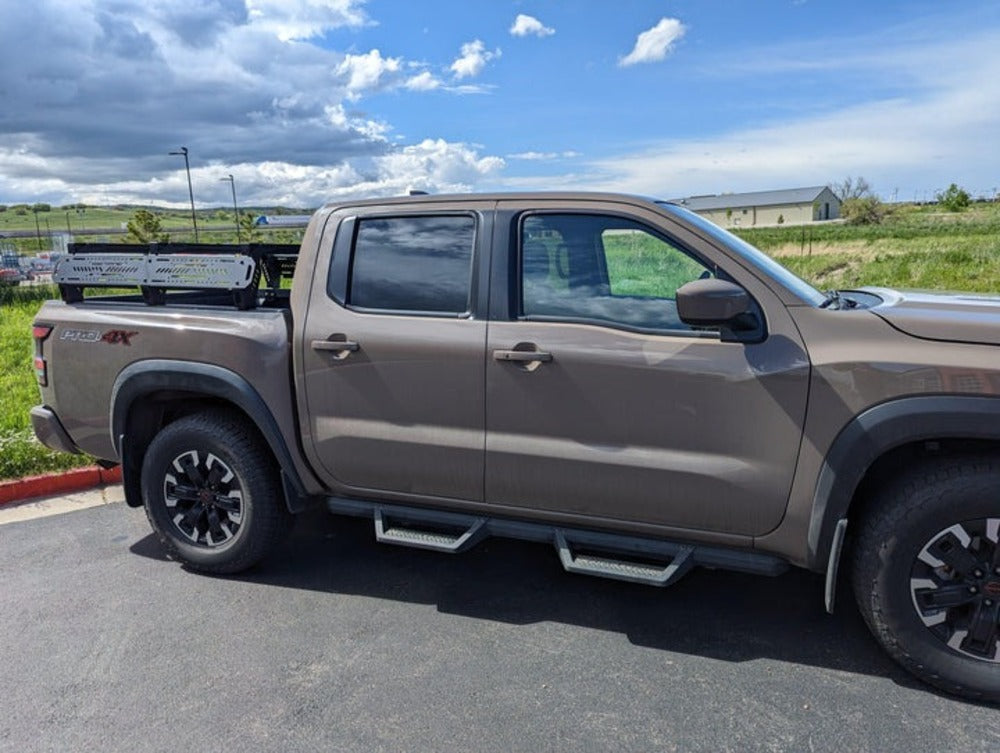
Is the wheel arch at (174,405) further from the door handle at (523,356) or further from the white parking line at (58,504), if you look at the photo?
the door handle at (523,356)

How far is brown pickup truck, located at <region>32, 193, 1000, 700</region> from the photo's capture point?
8.68ft

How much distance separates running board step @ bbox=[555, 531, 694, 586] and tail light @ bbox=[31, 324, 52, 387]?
2976 mm

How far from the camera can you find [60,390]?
155 inches

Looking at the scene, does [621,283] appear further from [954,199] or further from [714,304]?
[954,199]

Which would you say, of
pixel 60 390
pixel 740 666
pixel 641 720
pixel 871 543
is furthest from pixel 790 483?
pixel 60 390

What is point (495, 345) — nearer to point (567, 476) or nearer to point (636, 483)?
point (567, 476)

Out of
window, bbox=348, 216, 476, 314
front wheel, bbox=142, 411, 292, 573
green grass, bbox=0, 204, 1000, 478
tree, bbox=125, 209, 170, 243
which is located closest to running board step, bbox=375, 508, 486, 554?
front wheel, bbox=142, 411, 292, 573

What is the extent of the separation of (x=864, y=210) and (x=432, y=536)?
3926 inches

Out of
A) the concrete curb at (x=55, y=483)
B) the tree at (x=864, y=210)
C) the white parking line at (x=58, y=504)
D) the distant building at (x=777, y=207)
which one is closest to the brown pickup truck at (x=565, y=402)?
the white parking line at (x=58, y=504)

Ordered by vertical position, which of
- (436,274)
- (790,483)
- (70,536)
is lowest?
(70,536)

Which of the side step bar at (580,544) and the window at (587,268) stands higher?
the window at (587,268)

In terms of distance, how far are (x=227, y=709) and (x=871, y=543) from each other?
2.54 m

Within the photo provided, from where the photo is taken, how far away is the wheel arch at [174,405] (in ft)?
11.5

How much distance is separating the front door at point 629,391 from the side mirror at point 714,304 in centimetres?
10
